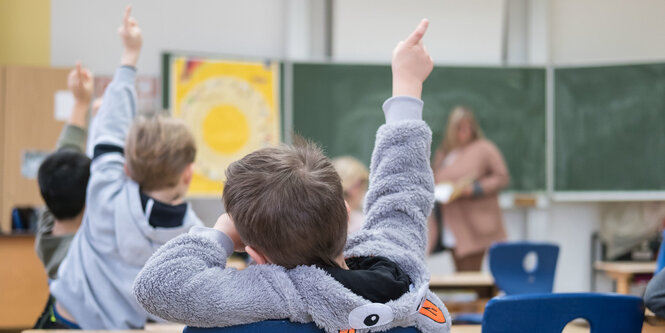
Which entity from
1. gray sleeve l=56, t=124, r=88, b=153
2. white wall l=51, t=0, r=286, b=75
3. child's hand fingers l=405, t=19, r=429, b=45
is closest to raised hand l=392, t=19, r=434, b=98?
child's hand fingers l=405, t=19, r=429, b=45

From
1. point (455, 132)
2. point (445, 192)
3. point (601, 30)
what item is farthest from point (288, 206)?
point (601, 30)

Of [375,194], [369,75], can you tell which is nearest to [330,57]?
[369,75]

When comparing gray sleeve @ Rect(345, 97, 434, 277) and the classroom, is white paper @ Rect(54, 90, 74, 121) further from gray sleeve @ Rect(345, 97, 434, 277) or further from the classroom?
gray sleeve @ Rect(345, 97, 434, 277)

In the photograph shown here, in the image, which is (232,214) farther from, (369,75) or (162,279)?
(369,75)

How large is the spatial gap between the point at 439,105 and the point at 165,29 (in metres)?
2.40

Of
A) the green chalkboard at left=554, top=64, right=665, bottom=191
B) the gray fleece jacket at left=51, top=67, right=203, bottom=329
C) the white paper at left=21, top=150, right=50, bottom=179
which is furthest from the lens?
the green chalkboard at left=554, top=64, right=665, bottom=191

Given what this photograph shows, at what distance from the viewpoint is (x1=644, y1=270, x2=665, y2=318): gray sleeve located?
1.31 m

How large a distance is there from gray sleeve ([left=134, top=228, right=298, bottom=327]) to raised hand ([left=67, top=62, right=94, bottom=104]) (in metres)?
1.22

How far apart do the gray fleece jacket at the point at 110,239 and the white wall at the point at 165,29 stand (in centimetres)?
406

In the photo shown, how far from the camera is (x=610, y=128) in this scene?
229 inches

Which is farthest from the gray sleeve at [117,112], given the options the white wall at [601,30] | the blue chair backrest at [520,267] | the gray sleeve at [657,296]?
the white wall at [601,30]

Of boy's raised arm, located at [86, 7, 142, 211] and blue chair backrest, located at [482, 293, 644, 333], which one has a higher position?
boy's raised arm, located at [86, 7, 142, 211]

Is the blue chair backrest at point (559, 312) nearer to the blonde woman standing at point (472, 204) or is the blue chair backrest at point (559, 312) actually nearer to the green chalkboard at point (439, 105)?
the blonde woman standing at point (472, 204)

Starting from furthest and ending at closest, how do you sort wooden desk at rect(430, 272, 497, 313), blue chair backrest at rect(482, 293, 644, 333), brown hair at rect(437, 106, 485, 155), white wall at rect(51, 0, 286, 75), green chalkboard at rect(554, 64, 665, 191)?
green chalkboard at rect(554, 64, 665, 191)
white wall at rect(51, 0, 286, 75)
brown hair at rect(437, 106, 485, 155)
wooden desk at rect(430, 272, 497, 313)
blue chair backrest at rect(482, 293, 644, 333)
